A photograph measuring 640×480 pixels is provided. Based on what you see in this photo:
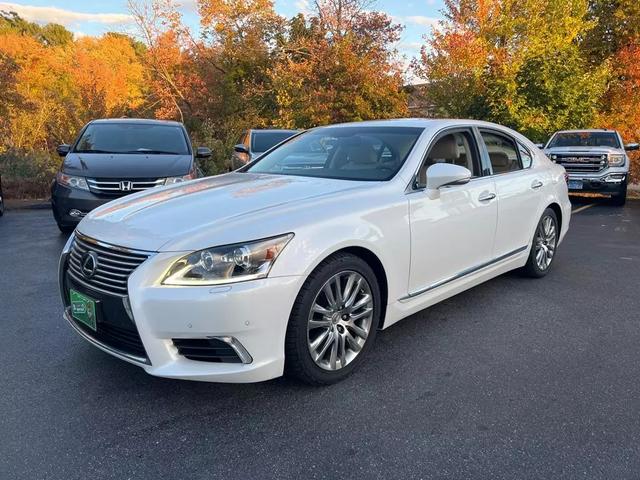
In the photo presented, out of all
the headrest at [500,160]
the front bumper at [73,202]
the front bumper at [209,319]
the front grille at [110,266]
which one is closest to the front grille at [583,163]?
the headrest at [500,160]

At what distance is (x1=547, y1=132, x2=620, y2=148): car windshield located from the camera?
12.7 m

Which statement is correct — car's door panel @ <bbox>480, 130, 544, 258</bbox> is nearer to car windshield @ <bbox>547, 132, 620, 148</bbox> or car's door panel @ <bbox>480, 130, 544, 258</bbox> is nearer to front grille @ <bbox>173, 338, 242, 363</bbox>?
front grille @ <bbox>173, 338, 242, 363</bbox>

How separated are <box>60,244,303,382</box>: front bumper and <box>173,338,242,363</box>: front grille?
2 centimetres

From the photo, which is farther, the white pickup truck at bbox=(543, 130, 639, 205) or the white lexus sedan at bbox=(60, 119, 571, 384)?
the white pickup truck at bbox=(543, 130, 639, 205)

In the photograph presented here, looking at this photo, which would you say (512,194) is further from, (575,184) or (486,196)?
(575,184)

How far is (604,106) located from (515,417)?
19549mm

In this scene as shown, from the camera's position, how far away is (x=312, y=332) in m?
3.00

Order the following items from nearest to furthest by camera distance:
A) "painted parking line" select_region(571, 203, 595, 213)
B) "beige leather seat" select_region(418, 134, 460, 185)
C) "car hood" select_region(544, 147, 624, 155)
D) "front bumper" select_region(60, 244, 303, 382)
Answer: "front bumper" select_region(60, 244, 303, 382) < "beige leather seat" select_region(418, 134, 460, 185) < "painted parking line" select_region(571, 203, 595, 213) < "car hood" select_region(544, 147, 624, 155)

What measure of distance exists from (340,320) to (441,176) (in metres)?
1.20

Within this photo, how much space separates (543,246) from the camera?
5.34 metres

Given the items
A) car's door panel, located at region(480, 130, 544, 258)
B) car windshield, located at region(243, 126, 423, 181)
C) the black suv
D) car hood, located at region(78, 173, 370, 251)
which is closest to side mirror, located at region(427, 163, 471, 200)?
car windshield, located at region(243, 126, 423, 181)

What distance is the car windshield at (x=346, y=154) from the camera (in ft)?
12.6

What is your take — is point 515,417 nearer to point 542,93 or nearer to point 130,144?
point 130,144

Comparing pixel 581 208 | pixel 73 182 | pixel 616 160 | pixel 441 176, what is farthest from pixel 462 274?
pixel 616 160
